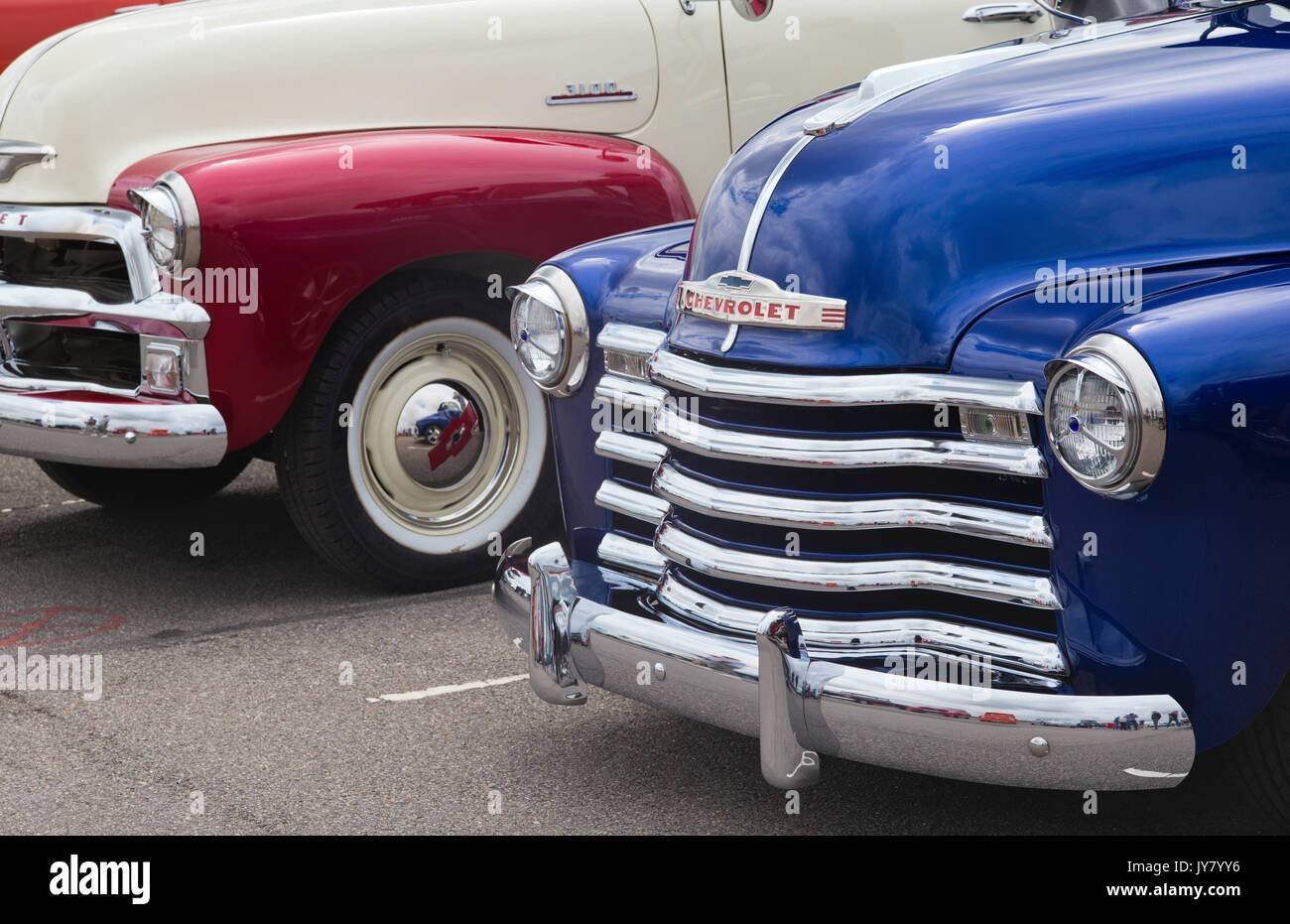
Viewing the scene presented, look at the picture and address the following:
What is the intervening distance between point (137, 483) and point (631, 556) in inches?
108

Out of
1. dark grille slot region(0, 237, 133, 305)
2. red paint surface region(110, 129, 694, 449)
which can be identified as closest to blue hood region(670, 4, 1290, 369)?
red paint surface region(110, 129, 694, 449)

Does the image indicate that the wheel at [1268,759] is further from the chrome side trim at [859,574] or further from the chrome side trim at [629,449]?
the chrome side trim at [629,449]

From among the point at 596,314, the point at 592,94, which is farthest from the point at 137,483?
the point at 596,314

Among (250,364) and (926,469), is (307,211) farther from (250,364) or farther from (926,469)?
(926,469)

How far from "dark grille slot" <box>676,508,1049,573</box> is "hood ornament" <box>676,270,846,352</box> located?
0.34 m

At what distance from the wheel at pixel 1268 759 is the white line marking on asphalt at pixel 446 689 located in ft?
5.74

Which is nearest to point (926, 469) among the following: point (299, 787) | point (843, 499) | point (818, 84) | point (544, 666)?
point (843, 499)

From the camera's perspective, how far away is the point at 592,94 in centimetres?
488

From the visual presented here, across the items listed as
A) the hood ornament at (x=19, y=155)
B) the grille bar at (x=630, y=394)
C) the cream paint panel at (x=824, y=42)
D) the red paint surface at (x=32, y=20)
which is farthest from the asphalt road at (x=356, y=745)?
the red paint surface at (x=32, y=20)

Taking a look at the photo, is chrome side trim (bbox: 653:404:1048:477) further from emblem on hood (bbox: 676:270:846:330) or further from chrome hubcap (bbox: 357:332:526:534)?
chrome hubcap (bbox: 357:332:526:534)

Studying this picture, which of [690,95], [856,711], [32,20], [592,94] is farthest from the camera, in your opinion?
[32,20]

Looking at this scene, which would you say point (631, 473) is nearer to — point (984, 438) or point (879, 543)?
point (879, 543)

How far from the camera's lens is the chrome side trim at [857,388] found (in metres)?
2.59

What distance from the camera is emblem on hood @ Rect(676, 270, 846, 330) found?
9.21 ft
